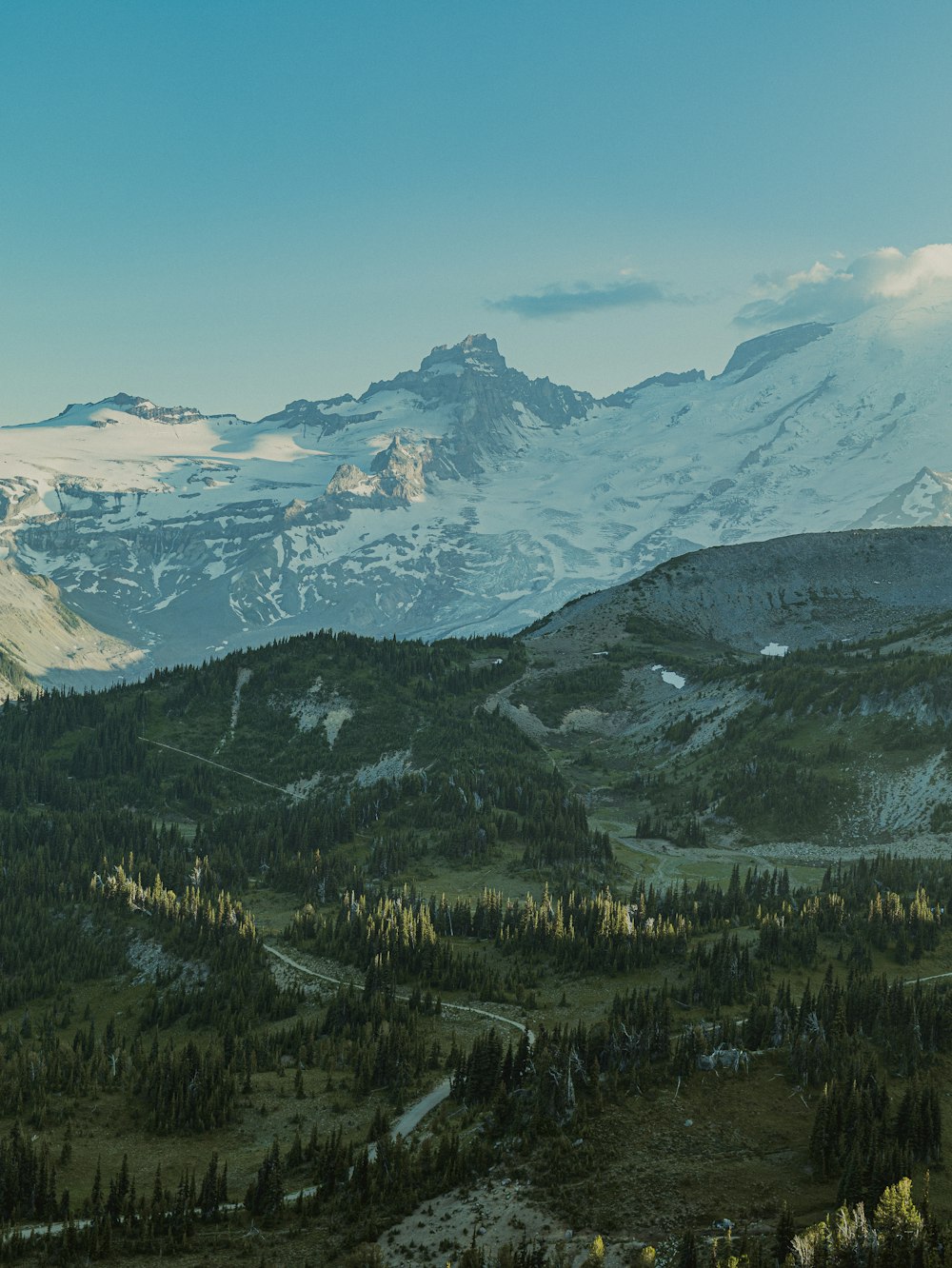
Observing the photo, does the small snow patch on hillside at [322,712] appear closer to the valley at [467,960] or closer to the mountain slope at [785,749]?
the valley at [467,960]

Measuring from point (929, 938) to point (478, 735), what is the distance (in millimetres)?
94158

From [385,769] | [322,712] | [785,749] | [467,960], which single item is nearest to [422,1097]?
[467,960]

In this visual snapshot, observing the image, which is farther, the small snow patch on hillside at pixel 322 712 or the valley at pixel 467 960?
the small snow patch on hillside at pixel 322 712

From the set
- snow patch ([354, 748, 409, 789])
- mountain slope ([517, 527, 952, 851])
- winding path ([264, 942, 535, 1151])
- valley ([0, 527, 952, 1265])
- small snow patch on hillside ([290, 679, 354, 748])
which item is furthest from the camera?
small snow patch on hillside ([290, 679, 354, 748])

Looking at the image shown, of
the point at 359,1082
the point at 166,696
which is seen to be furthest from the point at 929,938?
A: the point at 166,696

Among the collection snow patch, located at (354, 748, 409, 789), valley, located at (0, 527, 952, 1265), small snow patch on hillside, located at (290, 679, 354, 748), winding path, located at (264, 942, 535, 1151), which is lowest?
winding path, located at (264, 942, 535, 1151)

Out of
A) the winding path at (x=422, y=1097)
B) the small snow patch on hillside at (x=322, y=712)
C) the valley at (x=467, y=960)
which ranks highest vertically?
the small snow patch on hillside at (x=322, y=712)

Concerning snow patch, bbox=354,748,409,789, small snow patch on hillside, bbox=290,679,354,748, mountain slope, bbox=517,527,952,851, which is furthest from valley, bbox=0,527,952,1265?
snow patch, bbox=354,748,409,789

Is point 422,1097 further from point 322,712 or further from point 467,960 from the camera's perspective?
point 322,712

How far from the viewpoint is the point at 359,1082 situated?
73.3m

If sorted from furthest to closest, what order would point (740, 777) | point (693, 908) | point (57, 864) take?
point (740, 777)
point (57, 864)
point (693, 908)

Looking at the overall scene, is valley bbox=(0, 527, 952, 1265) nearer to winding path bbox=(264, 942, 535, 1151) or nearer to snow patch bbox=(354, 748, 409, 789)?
winding path bbox=(264, 942, 535, 1151)

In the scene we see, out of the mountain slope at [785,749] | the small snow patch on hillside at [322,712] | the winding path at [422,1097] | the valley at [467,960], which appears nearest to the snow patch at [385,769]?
the valley at [467,960]

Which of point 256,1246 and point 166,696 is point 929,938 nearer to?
point 256,1246
